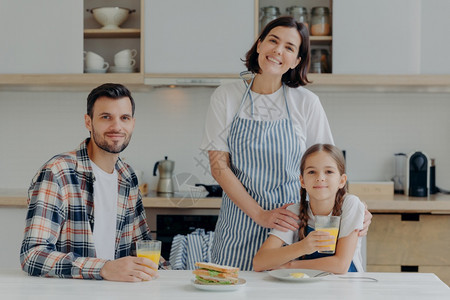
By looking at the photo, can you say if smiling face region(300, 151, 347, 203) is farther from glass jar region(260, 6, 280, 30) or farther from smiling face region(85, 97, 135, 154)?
glass jar region(260, 6, 280, 30)

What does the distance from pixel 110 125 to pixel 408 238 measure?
2.12 meters

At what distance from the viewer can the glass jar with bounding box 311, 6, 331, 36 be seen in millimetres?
3800

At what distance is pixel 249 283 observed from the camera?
1.70 m

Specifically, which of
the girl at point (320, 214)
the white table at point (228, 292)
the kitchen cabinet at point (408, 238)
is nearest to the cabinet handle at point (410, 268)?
the kitchen cabinet at point (408, 238)

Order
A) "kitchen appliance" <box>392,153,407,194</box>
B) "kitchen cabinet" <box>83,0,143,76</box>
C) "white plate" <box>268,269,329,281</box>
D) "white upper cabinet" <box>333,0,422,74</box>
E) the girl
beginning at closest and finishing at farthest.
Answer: "white plate" <box>268,269,329,281</box> < the girl < "white upper cabinet" <box>333,0,422,74</box> < "kitchen appliance" <box>392,153,407,194</box> < "kitchen cabinet" <box>83,0,143,76</box>

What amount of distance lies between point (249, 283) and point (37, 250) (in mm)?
611

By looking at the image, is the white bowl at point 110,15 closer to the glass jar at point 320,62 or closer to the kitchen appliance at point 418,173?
the glass jar at point 320,62

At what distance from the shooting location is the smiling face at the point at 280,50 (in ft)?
7.03

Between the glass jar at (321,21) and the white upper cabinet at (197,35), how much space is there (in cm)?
40

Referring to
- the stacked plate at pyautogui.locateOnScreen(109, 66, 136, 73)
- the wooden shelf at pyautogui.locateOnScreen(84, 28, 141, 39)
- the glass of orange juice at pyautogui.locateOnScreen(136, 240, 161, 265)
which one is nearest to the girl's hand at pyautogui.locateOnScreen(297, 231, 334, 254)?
the glass of orange juice at pyautogui.locateOnScreen(136, 240, 161, 265)

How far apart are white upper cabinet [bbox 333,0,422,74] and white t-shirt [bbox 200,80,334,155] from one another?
5.06 feet

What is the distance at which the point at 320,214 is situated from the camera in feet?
6.61

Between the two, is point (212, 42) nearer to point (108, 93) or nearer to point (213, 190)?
point (213, 190)

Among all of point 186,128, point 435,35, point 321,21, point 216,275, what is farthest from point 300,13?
point 216,275
